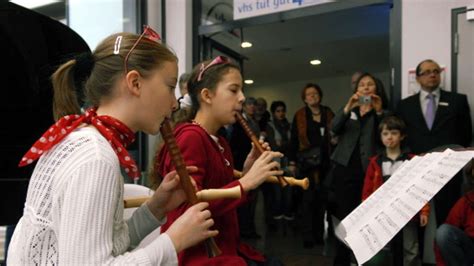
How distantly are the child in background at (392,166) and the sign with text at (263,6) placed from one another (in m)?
1.53

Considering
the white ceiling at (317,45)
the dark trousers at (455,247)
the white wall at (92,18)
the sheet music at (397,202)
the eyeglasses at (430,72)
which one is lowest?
the dark trousers at (455,247)

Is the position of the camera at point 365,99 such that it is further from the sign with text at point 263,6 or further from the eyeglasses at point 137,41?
the eyeglasses at point 137,41

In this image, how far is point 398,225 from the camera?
105cm

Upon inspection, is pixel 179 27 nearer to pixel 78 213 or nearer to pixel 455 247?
pixel 455 247

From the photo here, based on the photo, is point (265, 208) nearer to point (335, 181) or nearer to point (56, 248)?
point (335, 181)

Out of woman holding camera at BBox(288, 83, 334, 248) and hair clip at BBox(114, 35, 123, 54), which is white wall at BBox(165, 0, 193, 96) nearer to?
woman holding camera at BBox(288, 83, 334, 248)

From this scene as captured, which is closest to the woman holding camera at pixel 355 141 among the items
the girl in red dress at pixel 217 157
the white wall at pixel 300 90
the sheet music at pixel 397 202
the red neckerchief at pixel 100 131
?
the girl in red dress at pixel 217 157

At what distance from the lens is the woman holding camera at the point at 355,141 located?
3.27 m

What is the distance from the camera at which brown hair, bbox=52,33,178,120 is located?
3.42 feet

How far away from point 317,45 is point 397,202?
22.7ft

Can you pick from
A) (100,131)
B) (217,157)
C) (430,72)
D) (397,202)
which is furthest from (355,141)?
(100,131)

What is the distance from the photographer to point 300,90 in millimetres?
10953

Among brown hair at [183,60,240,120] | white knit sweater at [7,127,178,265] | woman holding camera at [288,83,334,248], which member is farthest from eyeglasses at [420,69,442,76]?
white knit sweater at [7,127,178,265]

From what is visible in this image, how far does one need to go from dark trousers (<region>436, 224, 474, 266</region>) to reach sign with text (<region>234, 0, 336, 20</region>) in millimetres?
2361
